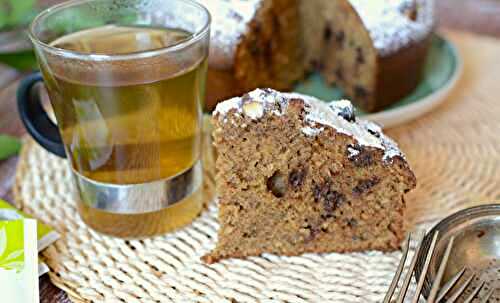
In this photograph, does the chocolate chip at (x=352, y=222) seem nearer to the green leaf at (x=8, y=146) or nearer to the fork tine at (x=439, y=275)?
the fork tine at (x=439, y=275)

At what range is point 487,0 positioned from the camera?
267 centimetres

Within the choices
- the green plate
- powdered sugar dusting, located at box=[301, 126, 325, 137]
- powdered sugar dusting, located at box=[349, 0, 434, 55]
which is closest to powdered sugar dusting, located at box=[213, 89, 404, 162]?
powdered sugar dusting, located at box=[301, 126, 325, 137]

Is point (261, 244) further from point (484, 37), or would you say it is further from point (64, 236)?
point (484, 37)

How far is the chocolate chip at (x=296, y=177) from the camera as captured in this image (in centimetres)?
126

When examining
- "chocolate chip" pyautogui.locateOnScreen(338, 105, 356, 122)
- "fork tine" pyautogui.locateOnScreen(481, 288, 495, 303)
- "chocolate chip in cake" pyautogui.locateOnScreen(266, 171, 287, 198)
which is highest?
"chocolate chip" pyautogui.locateOnScreen(338, 105, 356, 122)

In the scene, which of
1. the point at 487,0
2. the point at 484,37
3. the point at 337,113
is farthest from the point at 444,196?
the point at 487,0

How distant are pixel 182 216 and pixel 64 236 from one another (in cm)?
27

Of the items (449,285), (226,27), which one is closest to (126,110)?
(226,27)

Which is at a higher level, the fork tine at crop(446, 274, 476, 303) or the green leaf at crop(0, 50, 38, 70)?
the green leaf at crop(0, 50, 38, 70)

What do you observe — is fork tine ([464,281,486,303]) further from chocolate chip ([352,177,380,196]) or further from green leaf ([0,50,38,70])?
green leaf ([0,50,38,70])

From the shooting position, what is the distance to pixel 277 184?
1.28 m

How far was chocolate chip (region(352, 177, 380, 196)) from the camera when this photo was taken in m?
1.26

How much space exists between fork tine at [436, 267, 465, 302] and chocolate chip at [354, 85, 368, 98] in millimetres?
958

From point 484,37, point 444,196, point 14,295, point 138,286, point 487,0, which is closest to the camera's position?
point 14,295
